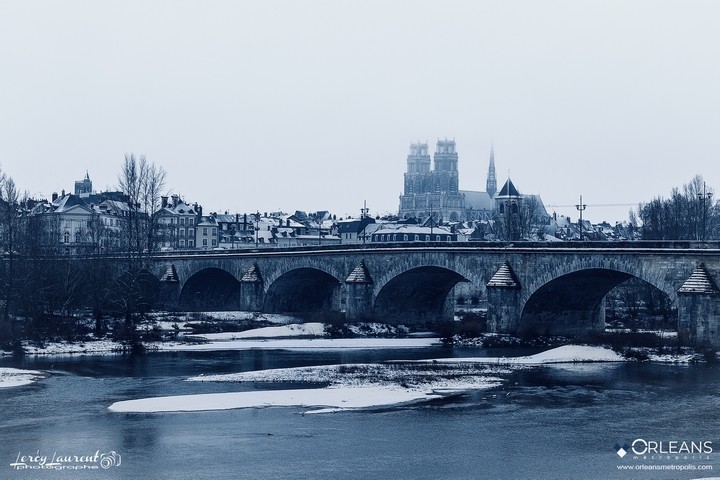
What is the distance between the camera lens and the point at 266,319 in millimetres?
79250

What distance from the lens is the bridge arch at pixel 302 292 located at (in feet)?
279

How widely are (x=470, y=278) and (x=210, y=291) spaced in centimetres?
3978

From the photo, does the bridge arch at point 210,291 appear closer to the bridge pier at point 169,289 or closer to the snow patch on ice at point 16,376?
the bridge pier at point 169,289

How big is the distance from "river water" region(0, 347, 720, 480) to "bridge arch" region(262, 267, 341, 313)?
38222mm

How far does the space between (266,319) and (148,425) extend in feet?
149

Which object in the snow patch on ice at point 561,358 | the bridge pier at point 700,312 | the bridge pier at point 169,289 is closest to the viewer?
the snow patch on ice at point 561,358

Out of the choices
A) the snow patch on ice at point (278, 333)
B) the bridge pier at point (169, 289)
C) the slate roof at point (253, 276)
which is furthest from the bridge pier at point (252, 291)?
the snow patch on ice at point (278, 333)

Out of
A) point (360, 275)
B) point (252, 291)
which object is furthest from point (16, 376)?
point (252, 291)

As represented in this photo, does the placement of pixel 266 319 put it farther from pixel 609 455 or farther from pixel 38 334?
pixel 609 455

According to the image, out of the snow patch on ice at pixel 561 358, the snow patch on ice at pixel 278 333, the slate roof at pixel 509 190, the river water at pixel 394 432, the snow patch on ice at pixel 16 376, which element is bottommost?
the river water at pixel 394 432

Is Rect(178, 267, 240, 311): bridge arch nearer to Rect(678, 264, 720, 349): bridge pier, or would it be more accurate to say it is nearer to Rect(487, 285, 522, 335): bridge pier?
Rect(487, 285, 522, 335): bridge pier

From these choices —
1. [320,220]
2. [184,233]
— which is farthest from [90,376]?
[320,220]

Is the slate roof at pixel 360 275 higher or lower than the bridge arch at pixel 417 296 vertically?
higher

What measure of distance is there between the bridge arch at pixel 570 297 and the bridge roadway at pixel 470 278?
67mm
